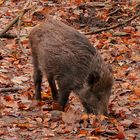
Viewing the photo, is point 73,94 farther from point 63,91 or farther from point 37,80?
point 63,91

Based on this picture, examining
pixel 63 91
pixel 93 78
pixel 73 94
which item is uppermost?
pixel 93 78

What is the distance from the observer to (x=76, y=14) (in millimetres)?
12758

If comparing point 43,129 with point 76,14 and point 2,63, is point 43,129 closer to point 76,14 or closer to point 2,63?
point 2,63

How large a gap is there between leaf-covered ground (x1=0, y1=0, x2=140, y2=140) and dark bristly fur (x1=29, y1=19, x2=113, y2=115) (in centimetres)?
25

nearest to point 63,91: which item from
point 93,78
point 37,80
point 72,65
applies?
point 72,65

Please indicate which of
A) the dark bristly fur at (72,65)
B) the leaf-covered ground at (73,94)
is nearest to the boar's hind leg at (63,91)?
the dark bristly fur at (72,65)

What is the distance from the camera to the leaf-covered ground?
246 inches

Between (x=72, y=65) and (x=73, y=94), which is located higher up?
(x=72, y=65)

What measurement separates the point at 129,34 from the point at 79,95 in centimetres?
484

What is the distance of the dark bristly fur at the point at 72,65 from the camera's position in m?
6.66

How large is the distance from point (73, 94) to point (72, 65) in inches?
45.7

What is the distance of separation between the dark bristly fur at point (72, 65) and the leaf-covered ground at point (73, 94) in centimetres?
25

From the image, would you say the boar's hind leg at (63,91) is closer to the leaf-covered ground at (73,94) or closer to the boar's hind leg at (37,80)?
the leaf-covered ground at (73,94)

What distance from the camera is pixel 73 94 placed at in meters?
7.96
